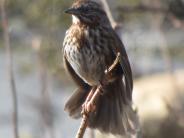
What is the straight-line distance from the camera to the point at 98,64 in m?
6.26

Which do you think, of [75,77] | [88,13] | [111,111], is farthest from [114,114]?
[88,13]

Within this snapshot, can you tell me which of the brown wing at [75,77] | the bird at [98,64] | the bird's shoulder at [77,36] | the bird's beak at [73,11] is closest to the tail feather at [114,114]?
the bird at [98,64]

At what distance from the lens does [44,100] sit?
7336mm

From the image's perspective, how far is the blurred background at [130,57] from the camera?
8.69m

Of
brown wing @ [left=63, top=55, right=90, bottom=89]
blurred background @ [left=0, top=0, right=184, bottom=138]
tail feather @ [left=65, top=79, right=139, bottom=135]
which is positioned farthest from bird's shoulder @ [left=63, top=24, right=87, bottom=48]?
blurred background @ [left=0, top=0, right=184, bottom=138]

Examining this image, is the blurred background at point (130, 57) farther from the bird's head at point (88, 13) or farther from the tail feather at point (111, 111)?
the bird's head at point (88, 13)

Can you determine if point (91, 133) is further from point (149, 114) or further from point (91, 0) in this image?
point (149, 114)

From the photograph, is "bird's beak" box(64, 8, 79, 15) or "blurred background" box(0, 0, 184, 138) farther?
"blurred background" box(0, 0, 184, 138)

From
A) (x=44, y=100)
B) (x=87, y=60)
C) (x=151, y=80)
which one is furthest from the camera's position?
(x=151, y=80)

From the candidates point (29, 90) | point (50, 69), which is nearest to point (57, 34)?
point (50, 69)

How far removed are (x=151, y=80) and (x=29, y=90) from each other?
184 cm

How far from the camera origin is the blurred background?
8.69 m

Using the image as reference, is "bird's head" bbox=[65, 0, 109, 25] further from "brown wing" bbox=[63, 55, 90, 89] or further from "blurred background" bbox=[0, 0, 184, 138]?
"blurred background" bbox=[0, 0, 184, 138]

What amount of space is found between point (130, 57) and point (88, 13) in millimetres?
3123
